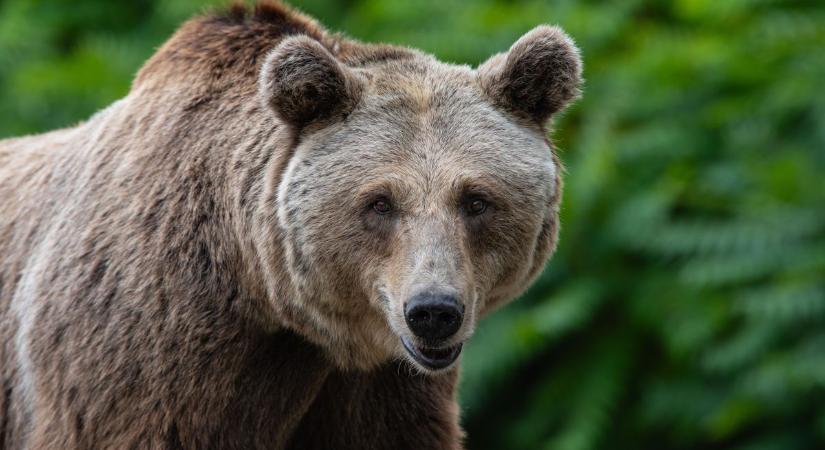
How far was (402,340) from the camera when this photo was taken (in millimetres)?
6477

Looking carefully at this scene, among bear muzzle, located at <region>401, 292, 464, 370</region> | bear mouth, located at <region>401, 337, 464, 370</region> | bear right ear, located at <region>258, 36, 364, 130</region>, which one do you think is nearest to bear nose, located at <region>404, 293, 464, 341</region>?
bear muzzle, located at <region>401, 292, 464, 370</region>

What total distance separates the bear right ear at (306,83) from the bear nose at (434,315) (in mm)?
1104

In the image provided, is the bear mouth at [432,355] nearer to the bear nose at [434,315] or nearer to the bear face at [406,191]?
the bear face at [406,191]

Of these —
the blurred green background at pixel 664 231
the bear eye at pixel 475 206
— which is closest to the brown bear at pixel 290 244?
the bear eye at pixel 475 206

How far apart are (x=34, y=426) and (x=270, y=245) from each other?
1559 mm

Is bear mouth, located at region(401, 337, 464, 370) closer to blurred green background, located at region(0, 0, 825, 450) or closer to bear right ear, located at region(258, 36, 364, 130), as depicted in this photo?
bear right ear, located at region(258, 36, 364, 130)

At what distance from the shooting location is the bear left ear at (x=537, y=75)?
22.3 feet

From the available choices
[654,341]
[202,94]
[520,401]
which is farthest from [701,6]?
[202,94]

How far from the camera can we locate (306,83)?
259 inches

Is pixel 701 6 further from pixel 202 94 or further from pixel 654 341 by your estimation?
pixel 202 94

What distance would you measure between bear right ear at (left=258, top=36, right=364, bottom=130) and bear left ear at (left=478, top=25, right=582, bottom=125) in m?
0.67

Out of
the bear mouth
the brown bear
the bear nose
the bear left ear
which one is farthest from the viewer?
the bear left ear

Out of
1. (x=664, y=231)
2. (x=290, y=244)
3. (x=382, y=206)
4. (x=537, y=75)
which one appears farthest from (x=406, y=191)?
(x=664, y=231)

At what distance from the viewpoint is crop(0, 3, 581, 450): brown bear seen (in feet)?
21.4
